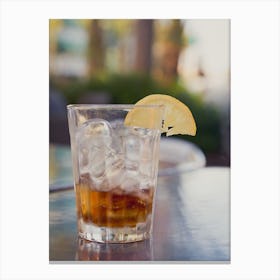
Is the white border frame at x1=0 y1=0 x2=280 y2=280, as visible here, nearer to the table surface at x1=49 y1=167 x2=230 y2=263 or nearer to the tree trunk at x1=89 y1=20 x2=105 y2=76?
the table surface at x1=49 y1=167 x2=230 y2=263

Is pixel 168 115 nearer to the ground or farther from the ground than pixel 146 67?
nearer to the ground

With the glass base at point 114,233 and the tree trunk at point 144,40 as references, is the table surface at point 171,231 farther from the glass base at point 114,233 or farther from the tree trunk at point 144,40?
the tree trunk at point 144,40

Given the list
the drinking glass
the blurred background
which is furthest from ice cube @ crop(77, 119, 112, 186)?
the blurred background

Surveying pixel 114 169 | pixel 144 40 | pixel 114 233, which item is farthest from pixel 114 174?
pixel 144 40
